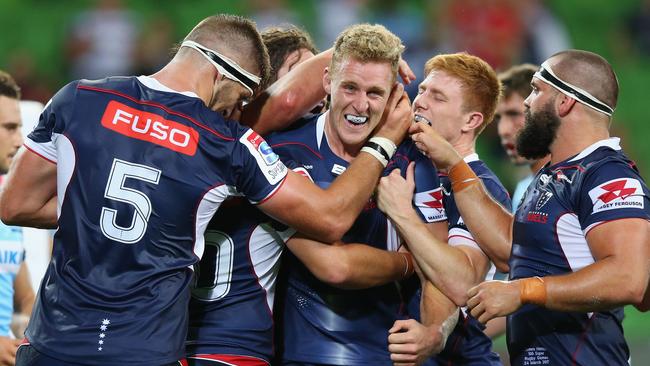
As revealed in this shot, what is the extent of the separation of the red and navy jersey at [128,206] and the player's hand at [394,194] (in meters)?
0.79

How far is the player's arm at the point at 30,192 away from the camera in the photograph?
477 centimetres

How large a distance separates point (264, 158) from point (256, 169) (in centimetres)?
7

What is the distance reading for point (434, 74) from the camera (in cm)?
612

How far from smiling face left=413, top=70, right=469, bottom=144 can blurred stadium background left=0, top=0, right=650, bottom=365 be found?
23.6ft

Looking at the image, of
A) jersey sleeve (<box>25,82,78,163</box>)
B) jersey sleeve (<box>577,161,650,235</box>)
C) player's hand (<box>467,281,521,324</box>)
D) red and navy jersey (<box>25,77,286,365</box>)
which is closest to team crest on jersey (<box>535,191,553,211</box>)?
jersey sleeve (<box>577,161,650,235</box>)

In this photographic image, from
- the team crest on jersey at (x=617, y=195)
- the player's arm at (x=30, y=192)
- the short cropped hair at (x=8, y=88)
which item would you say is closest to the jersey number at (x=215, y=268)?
the player's arm at (x=30, y=192)

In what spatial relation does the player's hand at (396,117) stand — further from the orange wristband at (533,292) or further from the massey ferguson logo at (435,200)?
the orange wristband at (533,292)

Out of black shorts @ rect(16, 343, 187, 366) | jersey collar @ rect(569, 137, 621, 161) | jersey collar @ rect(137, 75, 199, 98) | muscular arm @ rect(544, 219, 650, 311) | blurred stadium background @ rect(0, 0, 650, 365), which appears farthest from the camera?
blurred stadium background @ rect(0, 0, 650, 365)

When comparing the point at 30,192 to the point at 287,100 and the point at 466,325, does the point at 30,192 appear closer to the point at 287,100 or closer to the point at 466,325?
the point at 287,100

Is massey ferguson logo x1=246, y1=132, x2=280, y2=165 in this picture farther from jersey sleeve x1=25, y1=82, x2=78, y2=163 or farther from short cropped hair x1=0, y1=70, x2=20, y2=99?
short cropped hair x1=0, y1=70, x2=20, y2=99

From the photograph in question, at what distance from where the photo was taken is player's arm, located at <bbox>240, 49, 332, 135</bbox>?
5324 millimetres

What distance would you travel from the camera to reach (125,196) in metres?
4.54

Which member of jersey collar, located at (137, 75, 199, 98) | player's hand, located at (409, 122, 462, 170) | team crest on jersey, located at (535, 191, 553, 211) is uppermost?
jersey collar, located at (137, 75, 199, 98)

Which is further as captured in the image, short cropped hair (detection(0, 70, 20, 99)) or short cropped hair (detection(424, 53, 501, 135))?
short cropped hair (detection(0, 70, 20, 99))
